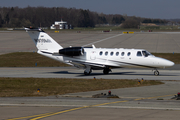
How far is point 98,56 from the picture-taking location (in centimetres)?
3222

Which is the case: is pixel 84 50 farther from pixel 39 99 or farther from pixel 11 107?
pixel 11 107

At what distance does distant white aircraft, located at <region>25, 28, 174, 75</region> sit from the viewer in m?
30.9

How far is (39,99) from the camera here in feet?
60.3

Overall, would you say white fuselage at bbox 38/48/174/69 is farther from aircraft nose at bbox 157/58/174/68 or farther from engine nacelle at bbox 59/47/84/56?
engine nacelle at bbox 59/47/84/56

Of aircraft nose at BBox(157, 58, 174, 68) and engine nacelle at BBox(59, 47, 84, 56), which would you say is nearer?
aircraft nose at BBox(157, 58, 174, 68)

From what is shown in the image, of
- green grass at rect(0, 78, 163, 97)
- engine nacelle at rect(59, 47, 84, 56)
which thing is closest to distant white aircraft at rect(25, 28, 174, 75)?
engine nacelle at rect(59, 47, 84, 56)

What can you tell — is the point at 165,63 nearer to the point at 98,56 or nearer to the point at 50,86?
the point at 98,56

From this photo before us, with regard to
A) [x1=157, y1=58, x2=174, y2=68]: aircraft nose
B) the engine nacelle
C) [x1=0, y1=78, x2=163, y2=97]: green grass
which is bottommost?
[x1=0, y1=78, x2=163, y2=97]: green grass

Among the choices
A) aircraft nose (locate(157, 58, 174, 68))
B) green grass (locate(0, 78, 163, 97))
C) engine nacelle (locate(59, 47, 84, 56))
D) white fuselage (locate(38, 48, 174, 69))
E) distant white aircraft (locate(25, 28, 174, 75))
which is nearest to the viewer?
green grass (locate(0, 78, 163, 97))

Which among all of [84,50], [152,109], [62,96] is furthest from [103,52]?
[152,109]

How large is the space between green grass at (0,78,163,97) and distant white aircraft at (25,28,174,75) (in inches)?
211

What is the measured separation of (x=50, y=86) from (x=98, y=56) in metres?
9.39

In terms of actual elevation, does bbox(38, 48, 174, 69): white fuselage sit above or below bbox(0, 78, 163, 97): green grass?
above

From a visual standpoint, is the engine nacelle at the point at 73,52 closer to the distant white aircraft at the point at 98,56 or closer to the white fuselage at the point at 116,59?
the distant white aircraft at the point at 98,56
